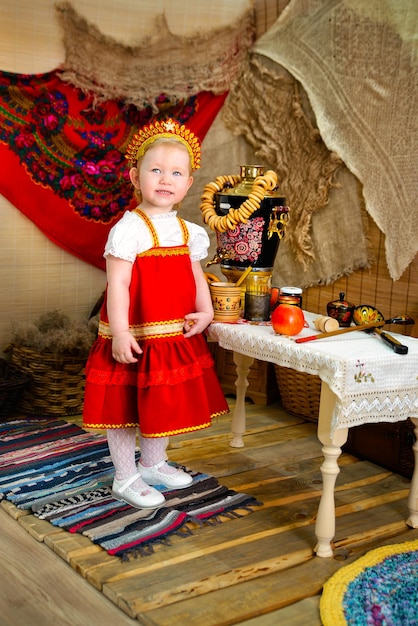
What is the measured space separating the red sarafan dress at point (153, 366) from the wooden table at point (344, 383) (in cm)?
27

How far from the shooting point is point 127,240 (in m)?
2.57

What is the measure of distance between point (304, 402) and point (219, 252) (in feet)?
3.41

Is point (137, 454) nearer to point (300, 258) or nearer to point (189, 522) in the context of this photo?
point (189, 522)

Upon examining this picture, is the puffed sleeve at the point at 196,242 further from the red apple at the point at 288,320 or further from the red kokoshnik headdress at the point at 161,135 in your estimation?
the red apple at the point at 288,320

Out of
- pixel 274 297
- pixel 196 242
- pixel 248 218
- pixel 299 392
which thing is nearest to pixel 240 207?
pixel 248 218

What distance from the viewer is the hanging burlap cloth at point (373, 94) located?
10.5ft

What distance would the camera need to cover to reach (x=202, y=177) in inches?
162

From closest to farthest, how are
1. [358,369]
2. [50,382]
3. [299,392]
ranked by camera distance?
[358,369]
[50,382]
[299,392]

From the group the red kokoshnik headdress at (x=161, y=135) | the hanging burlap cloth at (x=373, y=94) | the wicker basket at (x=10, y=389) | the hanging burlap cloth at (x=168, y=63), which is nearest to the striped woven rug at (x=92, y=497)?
the wicker basket at (x=10, y=389)

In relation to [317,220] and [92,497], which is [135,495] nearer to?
[92,497]

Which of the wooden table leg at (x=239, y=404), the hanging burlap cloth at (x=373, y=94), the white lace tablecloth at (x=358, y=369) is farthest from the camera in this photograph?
the wooden table leg at (x=239, y=404)

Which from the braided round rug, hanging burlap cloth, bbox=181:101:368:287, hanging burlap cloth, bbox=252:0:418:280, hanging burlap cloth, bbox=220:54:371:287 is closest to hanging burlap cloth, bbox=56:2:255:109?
hanging burlap cloth, bbox=220:54:371:287

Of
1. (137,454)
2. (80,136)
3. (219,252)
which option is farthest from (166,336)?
(80,136)

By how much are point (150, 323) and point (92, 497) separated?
68 cm
